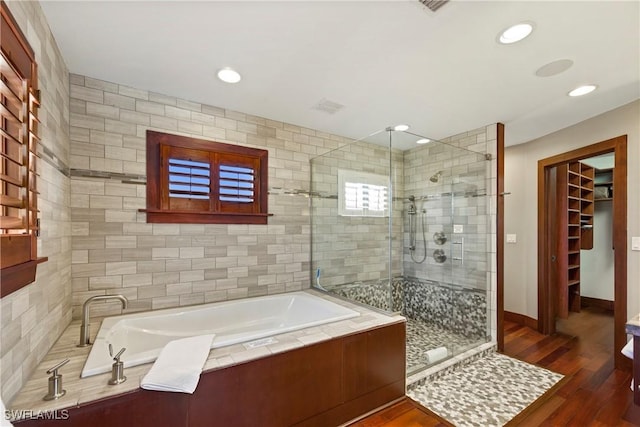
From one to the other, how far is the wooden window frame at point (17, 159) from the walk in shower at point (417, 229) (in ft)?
7.63

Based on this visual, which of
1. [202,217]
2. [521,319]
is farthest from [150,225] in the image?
[521,319]

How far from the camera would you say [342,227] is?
3.21m

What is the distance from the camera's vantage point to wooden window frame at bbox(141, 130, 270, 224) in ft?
7.69

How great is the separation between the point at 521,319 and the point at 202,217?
13.6 ft

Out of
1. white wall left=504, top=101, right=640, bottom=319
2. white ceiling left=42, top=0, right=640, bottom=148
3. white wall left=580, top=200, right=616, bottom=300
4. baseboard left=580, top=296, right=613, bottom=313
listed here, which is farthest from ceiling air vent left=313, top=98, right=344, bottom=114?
baseboard left=580, top=296, right=613, bottom=313

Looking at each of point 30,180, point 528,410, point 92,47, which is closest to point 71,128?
point 92,47

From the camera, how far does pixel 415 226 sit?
3.49 meters

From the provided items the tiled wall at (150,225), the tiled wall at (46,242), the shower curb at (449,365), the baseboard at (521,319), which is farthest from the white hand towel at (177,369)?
the baseboard at (521,319)

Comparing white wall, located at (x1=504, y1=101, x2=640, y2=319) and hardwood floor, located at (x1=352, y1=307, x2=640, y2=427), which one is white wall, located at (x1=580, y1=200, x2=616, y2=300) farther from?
white wall, located at (x1=504, y1=101, x2=640, y2=319)

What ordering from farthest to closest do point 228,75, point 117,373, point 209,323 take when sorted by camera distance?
point 209,323 < point 228,75 < point 117,373

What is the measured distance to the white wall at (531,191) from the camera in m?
2.52

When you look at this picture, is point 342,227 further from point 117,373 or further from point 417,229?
point 117,373

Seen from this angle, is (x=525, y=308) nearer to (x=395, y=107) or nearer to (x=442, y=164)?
(x=442, y=164)

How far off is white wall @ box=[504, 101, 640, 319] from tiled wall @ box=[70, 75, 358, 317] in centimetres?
301
